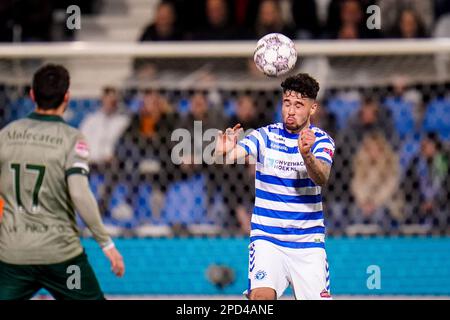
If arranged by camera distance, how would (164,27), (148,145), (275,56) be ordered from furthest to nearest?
(164,27) → (148,145) → (275,56)

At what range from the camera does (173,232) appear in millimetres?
10297

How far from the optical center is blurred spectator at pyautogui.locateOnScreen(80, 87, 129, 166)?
10516 millimetres

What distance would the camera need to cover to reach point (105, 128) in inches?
414

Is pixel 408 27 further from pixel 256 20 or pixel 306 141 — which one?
pixel 306 141

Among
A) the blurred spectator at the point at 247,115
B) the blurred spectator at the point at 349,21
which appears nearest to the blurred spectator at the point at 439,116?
the blurred spectator at the point at 349,21

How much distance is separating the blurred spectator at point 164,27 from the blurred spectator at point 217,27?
0.22 meters

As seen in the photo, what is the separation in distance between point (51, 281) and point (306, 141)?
1.76 m

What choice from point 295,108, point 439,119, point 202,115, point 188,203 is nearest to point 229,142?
point 295,108

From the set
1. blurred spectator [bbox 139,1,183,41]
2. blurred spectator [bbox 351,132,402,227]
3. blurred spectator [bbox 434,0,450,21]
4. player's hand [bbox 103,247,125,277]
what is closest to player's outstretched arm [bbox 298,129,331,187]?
player's hand [bbox 103,247,125,277]

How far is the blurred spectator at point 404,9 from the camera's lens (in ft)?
36.0
